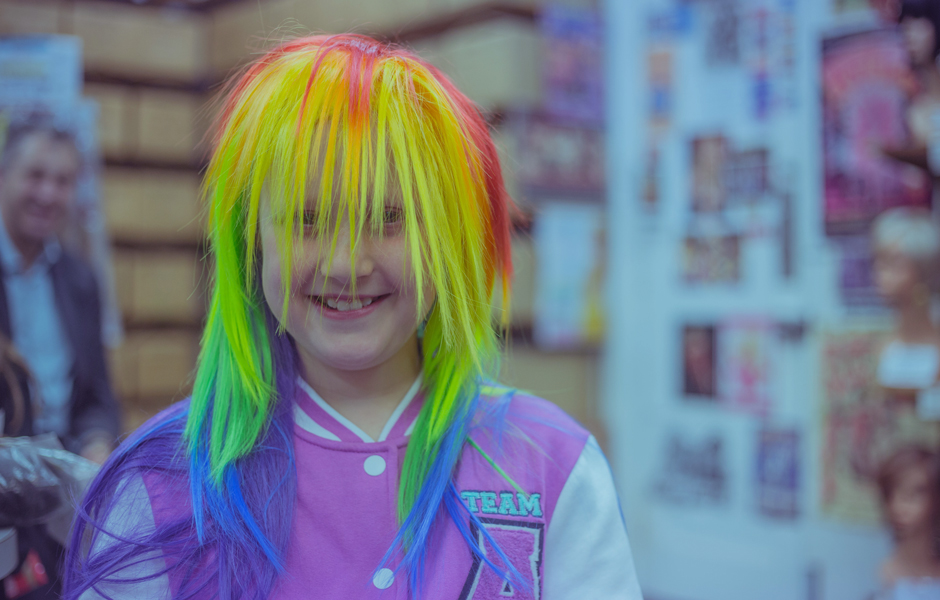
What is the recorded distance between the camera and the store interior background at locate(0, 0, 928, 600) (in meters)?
2.46

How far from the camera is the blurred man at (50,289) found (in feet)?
5.76

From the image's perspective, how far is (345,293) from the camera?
29.8 inches

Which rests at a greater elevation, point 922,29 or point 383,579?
point 922,29

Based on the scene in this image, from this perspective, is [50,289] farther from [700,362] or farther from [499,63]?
[700,362]

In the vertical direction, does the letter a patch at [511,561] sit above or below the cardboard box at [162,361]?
above

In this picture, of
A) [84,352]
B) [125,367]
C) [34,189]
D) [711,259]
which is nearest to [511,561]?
[84,352]

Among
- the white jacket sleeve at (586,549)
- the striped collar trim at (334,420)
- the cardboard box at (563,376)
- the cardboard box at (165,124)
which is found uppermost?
the cardboard box at (165,124)

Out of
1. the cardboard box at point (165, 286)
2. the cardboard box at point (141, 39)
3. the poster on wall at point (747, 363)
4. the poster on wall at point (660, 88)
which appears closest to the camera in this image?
the poster on wall at point (747, 363)

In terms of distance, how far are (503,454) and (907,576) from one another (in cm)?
157

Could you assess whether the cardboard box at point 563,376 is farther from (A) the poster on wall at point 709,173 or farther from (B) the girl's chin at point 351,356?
(B) the girl's chin at point 351,356

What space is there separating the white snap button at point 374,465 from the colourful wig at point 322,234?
1.0 inches

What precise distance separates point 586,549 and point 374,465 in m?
0.22

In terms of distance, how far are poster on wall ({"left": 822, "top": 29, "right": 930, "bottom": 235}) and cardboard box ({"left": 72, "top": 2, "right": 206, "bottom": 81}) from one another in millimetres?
2623

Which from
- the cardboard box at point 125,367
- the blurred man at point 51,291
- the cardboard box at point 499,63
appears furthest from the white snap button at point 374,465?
the cardboard box at point 125,367
